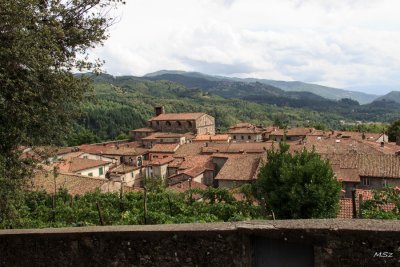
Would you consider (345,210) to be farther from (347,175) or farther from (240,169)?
(240,169)

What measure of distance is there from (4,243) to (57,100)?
14.5 feet

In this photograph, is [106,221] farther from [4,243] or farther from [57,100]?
[4,243]

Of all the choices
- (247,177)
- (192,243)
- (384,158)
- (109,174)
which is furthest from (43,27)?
(109,174)

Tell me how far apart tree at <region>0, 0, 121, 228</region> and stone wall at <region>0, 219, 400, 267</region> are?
11.5 feet

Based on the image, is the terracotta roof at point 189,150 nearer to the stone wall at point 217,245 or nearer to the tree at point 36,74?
the tree at point 36,74

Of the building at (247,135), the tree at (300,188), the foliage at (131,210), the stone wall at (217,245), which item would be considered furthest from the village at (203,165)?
the stone wall at (217,245)

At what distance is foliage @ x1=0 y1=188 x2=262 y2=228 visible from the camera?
506 inches

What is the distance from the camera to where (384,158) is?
35.6 meters

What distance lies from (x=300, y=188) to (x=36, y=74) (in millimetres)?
14333

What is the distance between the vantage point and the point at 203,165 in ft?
159

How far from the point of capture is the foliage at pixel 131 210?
506 inches

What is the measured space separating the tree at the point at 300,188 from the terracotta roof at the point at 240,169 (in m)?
15.2

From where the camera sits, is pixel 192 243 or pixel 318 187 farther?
pixel 318 187

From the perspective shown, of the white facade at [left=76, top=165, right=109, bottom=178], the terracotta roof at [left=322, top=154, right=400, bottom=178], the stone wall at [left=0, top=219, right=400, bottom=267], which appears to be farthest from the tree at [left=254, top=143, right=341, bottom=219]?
the white facade at [left=76, top=165, right=109, bottom=178]
